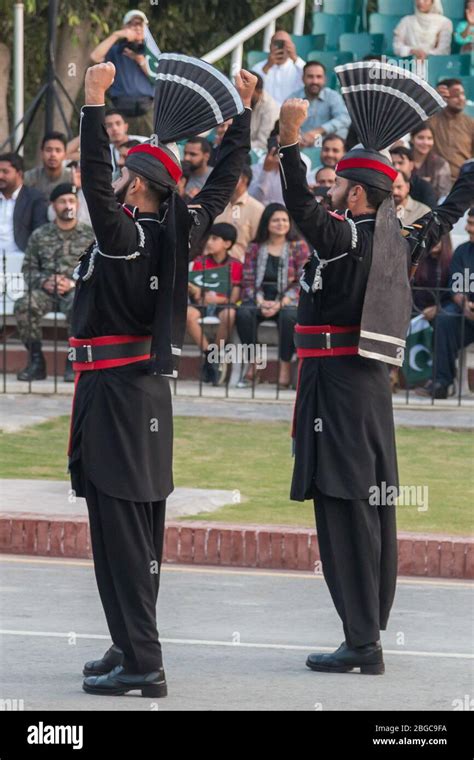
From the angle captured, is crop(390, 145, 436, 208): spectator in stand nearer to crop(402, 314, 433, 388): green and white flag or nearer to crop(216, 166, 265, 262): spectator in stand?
crop(402, 314, 433, 388): green and white flag

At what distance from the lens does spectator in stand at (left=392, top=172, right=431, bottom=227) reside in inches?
613

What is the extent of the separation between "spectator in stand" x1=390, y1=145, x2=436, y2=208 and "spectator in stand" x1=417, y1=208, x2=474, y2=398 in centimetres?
73

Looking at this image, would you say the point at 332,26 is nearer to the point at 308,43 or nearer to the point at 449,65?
the point at 308,43

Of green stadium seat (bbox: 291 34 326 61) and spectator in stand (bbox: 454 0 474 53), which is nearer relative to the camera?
spectator in stand (bbox: 454 0 474 53)

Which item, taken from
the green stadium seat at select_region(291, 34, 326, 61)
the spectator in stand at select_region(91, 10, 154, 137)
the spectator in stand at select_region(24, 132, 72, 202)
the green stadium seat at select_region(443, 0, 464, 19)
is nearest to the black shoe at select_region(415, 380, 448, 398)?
the spectator in stand at select_region(24, 132, 72, 202)

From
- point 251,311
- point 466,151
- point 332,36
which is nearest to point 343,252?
point 251,311

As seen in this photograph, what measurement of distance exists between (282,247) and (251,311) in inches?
27.8

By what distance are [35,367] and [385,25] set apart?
7.28 meters

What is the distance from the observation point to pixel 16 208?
16.8 meters

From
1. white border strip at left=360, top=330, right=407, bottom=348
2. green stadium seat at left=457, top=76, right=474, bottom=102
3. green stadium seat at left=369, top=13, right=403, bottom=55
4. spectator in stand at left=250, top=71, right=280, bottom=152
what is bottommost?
white border strip at left=360, top=330, right=407, bottom=348

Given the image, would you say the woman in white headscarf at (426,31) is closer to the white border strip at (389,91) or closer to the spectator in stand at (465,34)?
the spectator in stand at (465,34)

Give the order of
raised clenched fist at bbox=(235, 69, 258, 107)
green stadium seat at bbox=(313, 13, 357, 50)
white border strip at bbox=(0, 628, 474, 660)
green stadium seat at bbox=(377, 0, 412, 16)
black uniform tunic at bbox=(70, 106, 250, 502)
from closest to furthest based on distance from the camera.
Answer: black uniform tunic at bbox=(70, 106, 250, 502) < raised clenched fist at bbox=(235, 69, 258, 107) < white border strip at bbox=(0, 628, 474, 660) < green stadium seat at bbox=(377, 0, 412, 16) < green stadium seat at bbox=(313, 13, 357, 50)

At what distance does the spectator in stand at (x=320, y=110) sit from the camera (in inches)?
727

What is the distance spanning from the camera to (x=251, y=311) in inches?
613
